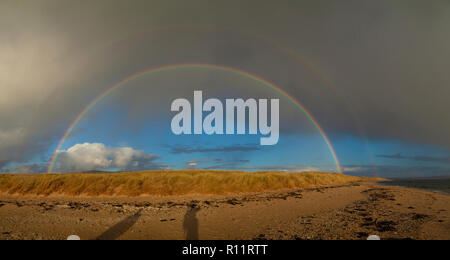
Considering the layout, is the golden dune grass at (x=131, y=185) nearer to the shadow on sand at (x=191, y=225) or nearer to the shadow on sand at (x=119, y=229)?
the shadow on sand at (x=191, y=225)

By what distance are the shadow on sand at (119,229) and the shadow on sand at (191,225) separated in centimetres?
388

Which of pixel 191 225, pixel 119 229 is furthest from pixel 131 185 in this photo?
pixel 191 225

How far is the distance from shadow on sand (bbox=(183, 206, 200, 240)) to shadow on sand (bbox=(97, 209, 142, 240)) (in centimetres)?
388

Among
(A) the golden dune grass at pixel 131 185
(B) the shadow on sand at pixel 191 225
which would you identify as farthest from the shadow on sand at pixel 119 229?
(A) the golden dune grass at pixel 131 185

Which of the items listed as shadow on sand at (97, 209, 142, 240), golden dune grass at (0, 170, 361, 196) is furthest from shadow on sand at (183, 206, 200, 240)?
golden dune grass at (0, 170, 361, 196)

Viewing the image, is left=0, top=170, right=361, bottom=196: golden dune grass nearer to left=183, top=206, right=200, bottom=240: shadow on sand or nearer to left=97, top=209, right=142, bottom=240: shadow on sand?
left=183, top=206, right=200, bottom=240: shadow on sand

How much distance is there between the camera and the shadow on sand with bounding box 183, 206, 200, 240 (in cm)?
1312

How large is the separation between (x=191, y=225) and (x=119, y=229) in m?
4.78

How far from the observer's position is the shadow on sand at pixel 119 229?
12746 millimetres
